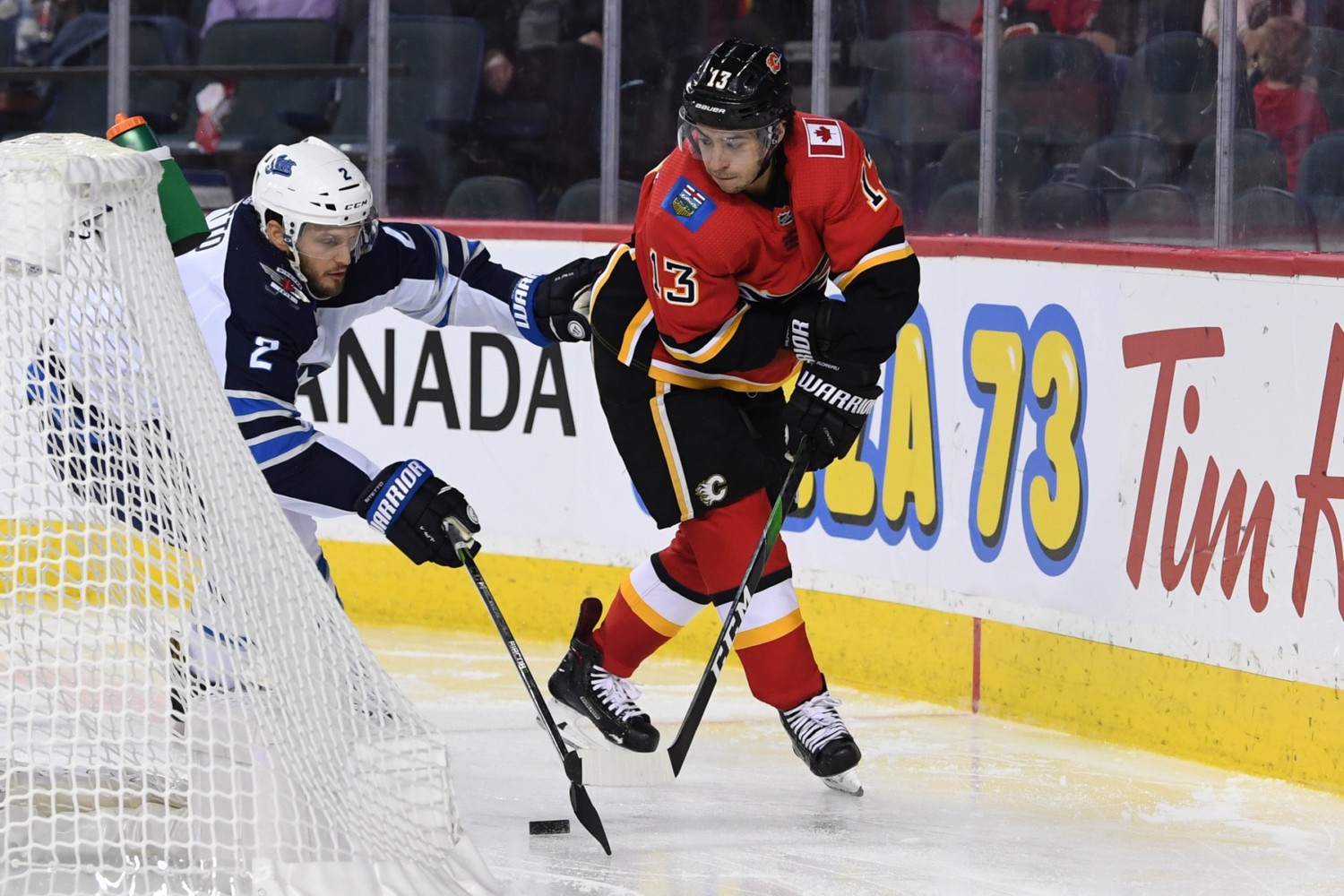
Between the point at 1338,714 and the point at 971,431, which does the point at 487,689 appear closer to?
the point at 971,431

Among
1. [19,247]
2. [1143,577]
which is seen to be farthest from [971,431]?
[19,247]

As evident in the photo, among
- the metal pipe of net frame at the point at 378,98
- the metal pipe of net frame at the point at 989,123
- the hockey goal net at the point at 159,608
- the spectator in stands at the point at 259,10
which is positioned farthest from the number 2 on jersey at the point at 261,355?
the spectator in stands at the point at 259,10

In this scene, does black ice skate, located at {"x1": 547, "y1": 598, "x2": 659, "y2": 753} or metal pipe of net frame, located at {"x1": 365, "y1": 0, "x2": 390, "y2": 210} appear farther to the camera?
metal pipe of net frame, located at {"x1": 365, "y1": 0, "x2": 390, "y2": 210}

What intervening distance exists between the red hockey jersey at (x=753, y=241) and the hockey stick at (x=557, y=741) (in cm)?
50

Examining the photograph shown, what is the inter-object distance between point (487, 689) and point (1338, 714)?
1825 millimetres

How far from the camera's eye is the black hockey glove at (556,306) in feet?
11.9

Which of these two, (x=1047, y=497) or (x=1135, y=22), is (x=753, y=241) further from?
(x=1135, y=22)

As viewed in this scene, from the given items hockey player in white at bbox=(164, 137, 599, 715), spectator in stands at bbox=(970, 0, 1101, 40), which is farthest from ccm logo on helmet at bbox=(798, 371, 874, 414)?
spectator in stands at bbox=(970, 0, 1101, 40)

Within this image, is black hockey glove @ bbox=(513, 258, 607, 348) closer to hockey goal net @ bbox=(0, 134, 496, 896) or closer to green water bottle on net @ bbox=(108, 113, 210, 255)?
green water bottle on net @ bbox=(108, 113, 210, 255)

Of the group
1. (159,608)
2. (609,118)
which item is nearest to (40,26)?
(609,118)

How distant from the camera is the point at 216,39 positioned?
19.2 ft

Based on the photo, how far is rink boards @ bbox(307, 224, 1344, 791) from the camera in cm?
360

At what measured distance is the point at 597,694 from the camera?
364 centimetres

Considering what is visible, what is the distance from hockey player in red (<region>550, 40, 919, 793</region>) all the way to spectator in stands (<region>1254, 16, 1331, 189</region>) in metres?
1.06
